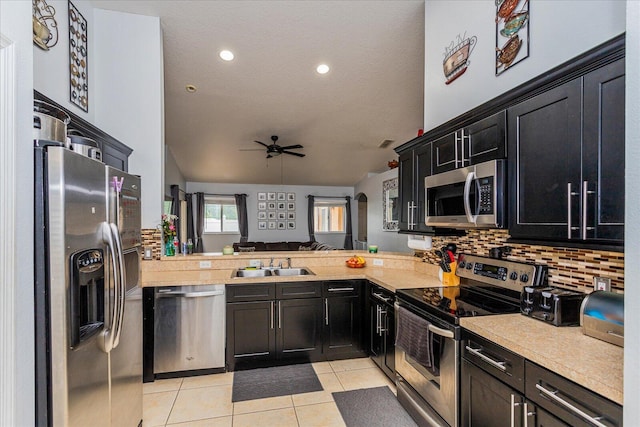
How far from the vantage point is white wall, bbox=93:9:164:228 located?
3074 mm

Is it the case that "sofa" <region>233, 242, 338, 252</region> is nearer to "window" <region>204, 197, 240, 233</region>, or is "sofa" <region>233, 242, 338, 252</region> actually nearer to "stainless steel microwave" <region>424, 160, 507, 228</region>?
"window" <region>204, 197, 240, 233</region>

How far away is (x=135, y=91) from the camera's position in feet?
A: 10.2

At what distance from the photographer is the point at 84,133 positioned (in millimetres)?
2271

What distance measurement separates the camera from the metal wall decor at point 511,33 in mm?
1958

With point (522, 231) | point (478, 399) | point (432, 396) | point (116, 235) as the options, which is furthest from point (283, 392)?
point (522, 231)

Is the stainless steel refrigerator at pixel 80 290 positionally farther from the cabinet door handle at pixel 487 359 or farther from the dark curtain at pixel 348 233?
the dark curtain at pixel 348 233

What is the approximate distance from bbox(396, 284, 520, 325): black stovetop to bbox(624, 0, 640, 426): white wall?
2.81 feet

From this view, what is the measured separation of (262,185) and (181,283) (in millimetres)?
6376

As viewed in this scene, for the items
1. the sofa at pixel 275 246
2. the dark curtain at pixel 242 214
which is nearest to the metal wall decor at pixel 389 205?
the sofa at pixel 275 246

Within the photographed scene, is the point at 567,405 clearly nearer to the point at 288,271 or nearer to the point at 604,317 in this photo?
the point at 604,317

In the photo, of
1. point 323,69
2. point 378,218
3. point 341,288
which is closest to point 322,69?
point 323,69

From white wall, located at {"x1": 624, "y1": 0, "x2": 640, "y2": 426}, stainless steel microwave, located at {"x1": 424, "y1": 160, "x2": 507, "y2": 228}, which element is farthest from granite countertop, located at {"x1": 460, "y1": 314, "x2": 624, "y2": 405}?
stainless steel microwave, located at {"x1": 424, "y1": 160, "x2": 507, "y2": 228}

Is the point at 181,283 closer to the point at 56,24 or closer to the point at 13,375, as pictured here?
the point at 13,375

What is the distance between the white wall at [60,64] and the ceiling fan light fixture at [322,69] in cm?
238
